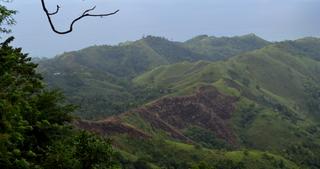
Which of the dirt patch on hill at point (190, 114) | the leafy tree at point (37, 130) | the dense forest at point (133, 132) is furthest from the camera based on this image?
the dirt patch on hill at point (190, 114)

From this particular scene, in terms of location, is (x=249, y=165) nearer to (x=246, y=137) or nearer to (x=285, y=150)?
(x=285, y=150)

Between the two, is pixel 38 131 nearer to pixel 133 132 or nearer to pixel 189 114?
pixel 133 132

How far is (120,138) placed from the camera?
137875mm

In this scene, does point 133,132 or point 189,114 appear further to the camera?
point 189,114

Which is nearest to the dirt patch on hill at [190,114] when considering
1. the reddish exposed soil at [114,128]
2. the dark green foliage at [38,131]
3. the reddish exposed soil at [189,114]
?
the reddish exposed soil at [189,114]

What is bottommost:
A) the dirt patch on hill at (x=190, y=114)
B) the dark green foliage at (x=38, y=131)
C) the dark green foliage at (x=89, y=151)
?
the dirt patch on hill at (x=190, y=114)

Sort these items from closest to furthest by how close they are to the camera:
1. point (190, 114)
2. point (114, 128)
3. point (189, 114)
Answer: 1. point (114, 128)
2. point (189, 114)
3. point (190, 114)

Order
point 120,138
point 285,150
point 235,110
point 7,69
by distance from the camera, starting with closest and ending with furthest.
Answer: point 7,69, point 120,138, point 285,150, point 235,110

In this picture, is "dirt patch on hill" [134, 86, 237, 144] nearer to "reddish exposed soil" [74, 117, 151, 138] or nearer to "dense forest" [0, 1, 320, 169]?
"dense forest" [0, 1, 320, 169]

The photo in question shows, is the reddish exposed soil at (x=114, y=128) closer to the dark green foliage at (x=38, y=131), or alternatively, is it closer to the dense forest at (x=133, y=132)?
the dense forest at (x=133, y=132)

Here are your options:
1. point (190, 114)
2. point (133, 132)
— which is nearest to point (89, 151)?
point (133, 132)

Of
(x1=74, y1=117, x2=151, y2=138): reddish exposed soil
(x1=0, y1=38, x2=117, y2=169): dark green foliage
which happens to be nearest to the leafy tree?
(x1=0, y1=38, x2=117, y2=169): dark green foliage

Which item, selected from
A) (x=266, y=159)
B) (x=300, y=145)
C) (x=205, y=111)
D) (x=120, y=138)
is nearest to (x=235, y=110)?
(x=205, y=111)

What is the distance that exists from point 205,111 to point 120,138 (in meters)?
58.1
